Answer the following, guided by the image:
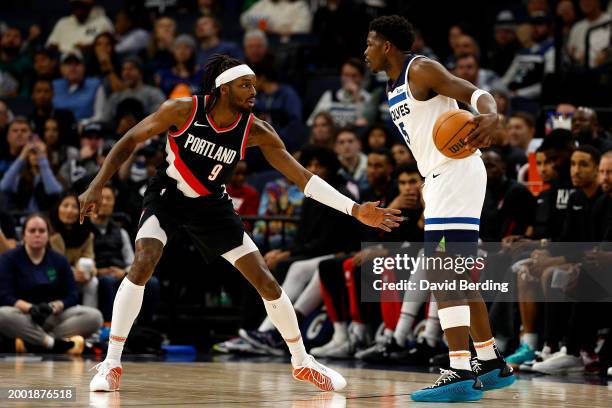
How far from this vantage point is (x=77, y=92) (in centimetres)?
1457

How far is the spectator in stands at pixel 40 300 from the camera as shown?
32.6ft

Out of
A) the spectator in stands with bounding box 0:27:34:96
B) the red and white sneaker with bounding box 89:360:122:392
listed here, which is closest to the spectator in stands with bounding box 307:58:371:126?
the spectator in stands with bounding box 0:27:34:96

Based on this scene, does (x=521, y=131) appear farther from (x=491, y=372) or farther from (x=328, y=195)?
(x=491, y=372)

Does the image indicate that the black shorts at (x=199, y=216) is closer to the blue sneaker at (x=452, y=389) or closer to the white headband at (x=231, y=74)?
the white headband at (x=231, y=74)

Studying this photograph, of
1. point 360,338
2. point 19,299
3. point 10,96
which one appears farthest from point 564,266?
point 10,96

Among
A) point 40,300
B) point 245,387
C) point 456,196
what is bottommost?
point 245,387

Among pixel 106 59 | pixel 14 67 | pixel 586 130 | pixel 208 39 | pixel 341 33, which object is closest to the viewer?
pixel 586 130

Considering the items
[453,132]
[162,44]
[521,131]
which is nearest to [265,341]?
A: [521,131]

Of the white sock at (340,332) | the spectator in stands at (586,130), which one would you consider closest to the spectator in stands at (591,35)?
the spectator in stands at (586,130)

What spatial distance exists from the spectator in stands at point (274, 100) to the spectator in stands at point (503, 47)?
2.37m

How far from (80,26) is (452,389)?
11.4m

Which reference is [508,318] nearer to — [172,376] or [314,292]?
[314,292]

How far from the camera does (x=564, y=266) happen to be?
28.8 ft

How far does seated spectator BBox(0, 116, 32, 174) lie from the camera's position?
1252cm
